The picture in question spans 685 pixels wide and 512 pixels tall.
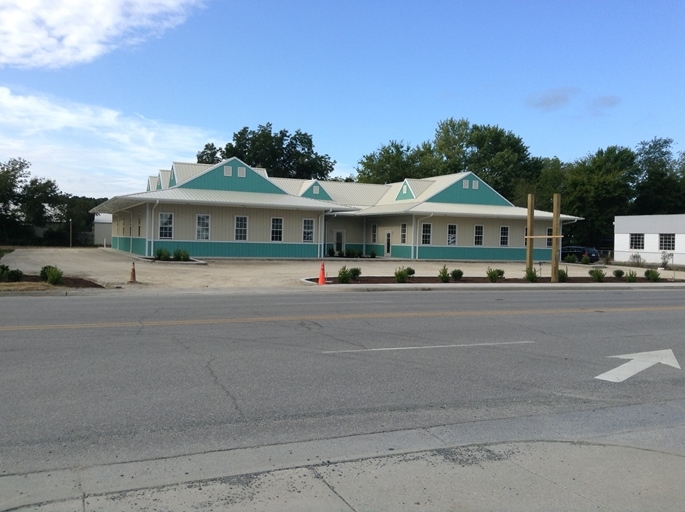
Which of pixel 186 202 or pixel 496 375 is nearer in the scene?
pixel 496 375

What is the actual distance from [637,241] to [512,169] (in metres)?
26.8

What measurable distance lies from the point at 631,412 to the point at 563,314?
8905mm

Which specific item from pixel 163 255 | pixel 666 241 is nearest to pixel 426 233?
pixel 163 255

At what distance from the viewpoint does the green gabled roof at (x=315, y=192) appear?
161 ft

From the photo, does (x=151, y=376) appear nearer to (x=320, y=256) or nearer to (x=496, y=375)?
(x=496, y=375)

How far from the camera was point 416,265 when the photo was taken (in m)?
38.1

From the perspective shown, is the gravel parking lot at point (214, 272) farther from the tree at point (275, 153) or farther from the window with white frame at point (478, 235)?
the tree at point (275, 153)

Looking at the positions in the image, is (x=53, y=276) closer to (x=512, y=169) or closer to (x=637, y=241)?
(x=637, y=241)

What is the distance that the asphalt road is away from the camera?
588 cm

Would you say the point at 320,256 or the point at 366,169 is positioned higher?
the point at 366,169

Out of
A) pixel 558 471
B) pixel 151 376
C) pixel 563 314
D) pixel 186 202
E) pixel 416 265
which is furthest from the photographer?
pixel 416 265

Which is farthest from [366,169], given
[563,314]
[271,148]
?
[563,314]

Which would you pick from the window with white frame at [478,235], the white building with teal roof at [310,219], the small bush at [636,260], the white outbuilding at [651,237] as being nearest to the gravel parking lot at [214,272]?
the white building with teal roof at [310,219]

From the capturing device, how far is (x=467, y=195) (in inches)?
1836
